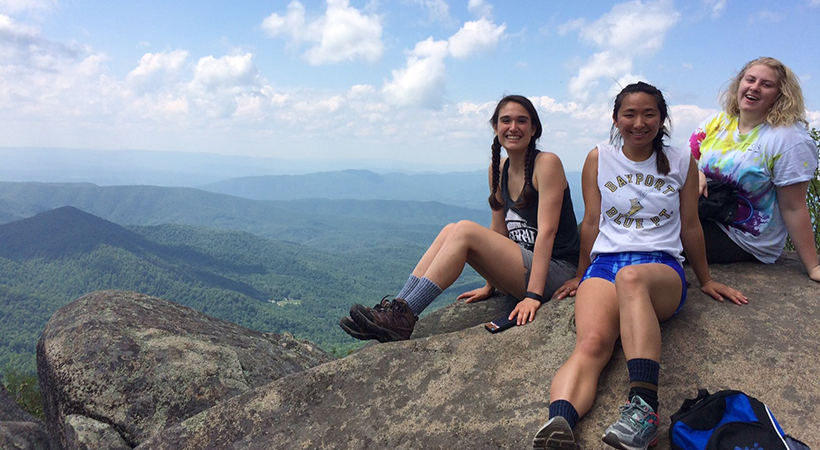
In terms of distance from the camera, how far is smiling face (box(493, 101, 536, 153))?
4.74 meters

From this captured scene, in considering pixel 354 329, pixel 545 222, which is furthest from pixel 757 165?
pixel 354 329

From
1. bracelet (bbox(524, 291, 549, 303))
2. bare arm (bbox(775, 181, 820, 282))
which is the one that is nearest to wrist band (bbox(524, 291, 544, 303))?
bracelet (bbox(524, 291, 549, 303))

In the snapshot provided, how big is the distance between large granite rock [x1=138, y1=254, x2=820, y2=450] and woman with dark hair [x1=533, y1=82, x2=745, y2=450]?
249 millimetres

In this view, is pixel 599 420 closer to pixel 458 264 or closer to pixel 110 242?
pixel 458 264

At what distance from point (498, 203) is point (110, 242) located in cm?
21484

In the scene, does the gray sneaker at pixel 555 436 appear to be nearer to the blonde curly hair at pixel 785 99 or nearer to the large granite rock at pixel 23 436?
the blonde curly hair at pixel 785 99

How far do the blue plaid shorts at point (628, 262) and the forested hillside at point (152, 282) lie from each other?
10182cm

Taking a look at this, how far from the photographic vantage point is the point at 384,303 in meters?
4.65

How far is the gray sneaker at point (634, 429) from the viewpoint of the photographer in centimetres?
281

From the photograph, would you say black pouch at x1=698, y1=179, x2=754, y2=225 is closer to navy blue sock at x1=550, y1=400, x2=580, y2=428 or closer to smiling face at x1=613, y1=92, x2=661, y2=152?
smiling face at x1=613, y1=92, x2=661, y2=152

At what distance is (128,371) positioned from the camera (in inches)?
200

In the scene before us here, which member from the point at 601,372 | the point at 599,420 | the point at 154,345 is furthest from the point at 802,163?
the point at 154,345

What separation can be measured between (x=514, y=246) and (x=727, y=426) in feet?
7.92

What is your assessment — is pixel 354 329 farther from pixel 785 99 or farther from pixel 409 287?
pixel 785 99
